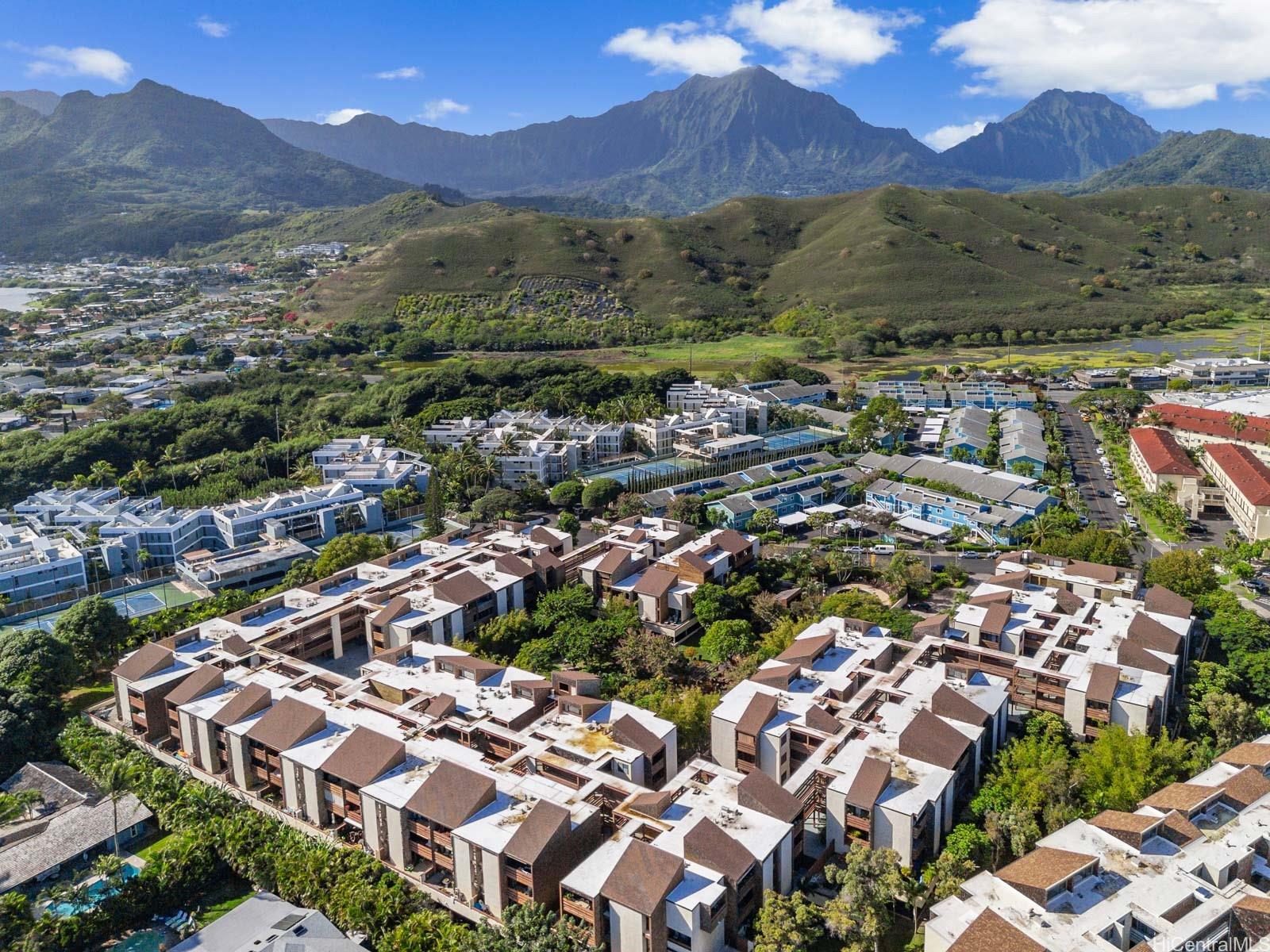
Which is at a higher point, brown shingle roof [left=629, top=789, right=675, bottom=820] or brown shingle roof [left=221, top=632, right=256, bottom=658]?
brown shingle roof [left=221, top=632, right=256, bottom=658]

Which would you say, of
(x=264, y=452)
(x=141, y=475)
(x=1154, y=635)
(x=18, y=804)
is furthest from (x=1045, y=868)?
(x=264, y=452)

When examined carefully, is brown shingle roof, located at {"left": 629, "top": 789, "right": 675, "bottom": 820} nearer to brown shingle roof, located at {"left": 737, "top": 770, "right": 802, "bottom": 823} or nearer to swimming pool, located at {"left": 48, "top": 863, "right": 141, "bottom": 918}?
brown shingle roof, located at {"left": 737, "top": 770, "right": 802, "bottom": 823}

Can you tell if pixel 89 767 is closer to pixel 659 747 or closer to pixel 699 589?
pixel 659 747

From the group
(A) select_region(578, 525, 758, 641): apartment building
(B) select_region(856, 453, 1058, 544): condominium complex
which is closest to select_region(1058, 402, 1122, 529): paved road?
(B) select_region(856, 453, 1058, 544): condominium complex

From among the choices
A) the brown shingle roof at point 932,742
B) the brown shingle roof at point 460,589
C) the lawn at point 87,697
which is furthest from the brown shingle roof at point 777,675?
the lawn at point 87,697

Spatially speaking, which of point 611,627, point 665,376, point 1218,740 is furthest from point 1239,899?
point 665,376

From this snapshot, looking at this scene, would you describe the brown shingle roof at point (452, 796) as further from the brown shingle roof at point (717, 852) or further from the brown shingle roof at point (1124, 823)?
the brown shingle roof at point (1124, 823)
